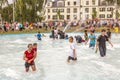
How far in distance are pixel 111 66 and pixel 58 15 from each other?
99.1 m

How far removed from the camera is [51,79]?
13.6 m

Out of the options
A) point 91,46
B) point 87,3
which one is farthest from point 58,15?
point 91,46

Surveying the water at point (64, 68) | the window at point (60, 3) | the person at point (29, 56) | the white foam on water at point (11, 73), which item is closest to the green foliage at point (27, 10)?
the water at point (64, 68)

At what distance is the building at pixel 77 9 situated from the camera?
119 m

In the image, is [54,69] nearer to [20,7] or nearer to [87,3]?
[20,7]

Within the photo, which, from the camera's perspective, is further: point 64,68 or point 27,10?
point 27,10

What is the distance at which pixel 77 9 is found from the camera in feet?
401

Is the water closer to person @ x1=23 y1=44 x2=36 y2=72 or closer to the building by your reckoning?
person @ x1=23 y1=44 x2=36 y2=72

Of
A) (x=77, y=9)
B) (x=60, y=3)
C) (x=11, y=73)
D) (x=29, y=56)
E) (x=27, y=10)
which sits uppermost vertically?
(x=29, y=56)

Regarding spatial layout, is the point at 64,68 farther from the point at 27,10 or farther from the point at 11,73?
the point at 27,10

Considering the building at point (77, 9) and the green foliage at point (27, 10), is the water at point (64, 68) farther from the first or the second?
the building at point (77, 9)

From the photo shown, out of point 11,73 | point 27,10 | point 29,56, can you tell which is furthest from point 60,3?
point 29,56

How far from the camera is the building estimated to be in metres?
119

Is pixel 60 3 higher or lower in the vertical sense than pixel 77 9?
higher
